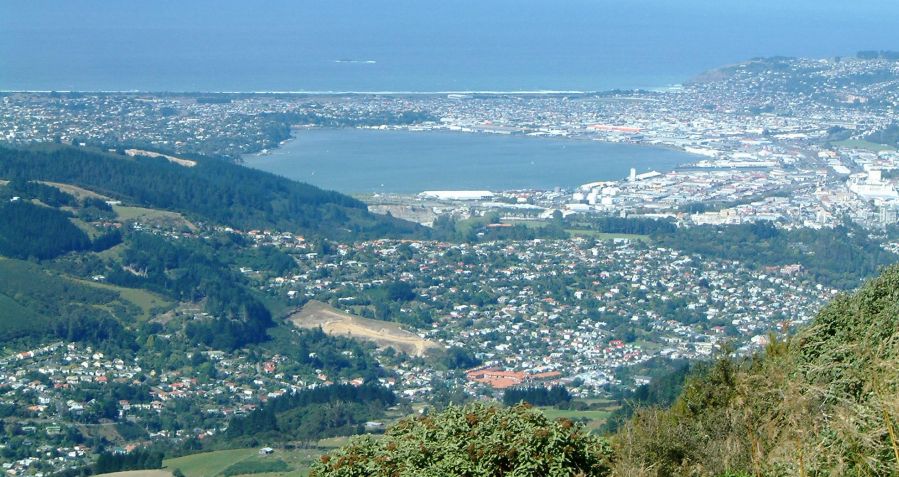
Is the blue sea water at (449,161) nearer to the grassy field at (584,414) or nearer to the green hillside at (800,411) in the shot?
the grassy field at (584,414)

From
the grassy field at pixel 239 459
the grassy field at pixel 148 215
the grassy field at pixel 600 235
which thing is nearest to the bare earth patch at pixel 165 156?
the grassy field at pixel 148 215

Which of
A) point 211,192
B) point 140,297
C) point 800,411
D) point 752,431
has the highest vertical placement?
point 800,411

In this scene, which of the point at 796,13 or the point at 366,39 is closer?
the point at 366,39

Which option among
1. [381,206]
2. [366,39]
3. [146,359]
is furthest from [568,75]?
[146,359]

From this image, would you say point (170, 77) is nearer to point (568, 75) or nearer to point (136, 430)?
point (568, 75)

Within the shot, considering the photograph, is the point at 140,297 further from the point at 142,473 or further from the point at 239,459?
the point at 142,473

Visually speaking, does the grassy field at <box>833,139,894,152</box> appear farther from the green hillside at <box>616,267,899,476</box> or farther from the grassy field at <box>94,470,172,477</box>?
the green hillside at <box>616,267,899,476</box>

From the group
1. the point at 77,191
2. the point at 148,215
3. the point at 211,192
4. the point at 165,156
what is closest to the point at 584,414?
the point at 148,215
